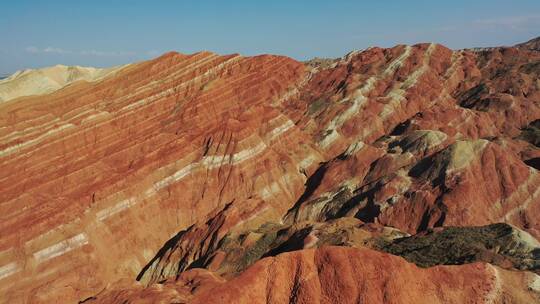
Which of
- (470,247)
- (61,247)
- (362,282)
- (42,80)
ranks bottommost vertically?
(61,247)

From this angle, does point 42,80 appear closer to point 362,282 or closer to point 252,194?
point 252,194

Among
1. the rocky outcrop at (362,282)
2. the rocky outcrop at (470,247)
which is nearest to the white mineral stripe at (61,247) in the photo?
the rocky outcrop at (362,282)

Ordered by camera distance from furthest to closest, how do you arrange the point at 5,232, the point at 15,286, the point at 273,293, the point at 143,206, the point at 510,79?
the point at 510,79 → the point at 143,206 → the point at 5,232 → the point at 15,286 → the point at 273,293

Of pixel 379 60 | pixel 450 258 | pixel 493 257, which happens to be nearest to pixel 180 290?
pixel 450 258

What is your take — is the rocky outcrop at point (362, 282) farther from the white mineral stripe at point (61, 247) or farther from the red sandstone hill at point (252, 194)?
the white mineral stripe at point (61, 247)

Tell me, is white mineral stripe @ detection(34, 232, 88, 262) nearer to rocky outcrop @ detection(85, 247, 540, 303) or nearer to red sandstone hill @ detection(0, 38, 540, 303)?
red sandstone hill @ detection(0, 38, 540, 303)

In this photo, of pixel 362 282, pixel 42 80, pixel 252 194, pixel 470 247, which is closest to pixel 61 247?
pixel 252 194

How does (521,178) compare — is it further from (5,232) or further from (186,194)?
(5,232)

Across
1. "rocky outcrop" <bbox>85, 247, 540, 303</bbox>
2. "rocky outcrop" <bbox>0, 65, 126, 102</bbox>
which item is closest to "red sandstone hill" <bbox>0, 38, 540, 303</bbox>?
"rocky outcrop" <bbox>85, 247, 540, 303</bbox>
